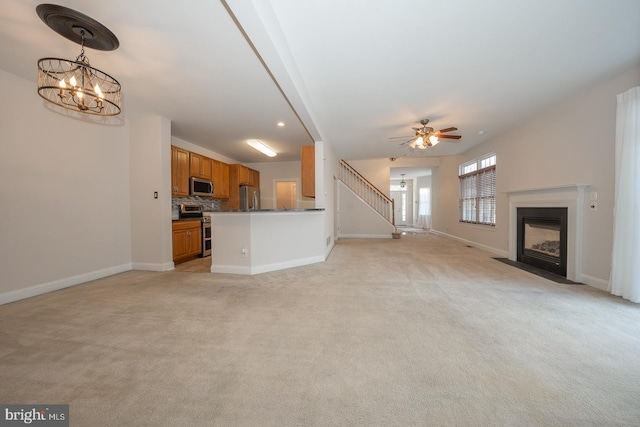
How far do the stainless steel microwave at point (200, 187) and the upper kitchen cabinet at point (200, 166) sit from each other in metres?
0.12

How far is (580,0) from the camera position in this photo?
1.84 meters

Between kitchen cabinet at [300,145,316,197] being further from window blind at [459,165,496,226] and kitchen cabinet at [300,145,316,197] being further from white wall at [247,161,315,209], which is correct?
window blind at [459,165,496,226]

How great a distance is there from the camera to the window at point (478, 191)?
18.6ft

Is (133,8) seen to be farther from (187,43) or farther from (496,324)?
(496,324)

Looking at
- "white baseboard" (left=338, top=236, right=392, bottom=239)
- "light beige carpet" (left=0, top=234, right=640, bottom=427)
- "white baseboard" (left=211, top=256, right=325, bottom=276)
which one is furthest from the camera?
"white baseboard" (left=338, top=236, right=392, bottom=239)

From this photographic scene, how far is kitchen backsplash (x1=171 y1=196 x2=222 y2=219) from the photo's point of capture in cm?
506

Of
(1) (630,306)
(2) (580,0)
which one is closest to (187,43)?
(2) (580,0)

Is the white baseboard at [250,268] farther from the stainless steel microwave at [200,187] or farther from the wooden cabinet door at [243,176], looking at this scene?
the wooden cabinet door at [243,176]

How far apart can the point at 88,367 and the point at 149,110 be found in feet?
12.3

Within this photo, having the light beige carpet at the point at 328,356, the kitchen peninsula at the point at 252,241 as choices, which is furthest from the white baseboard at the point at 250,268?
the light beige carpet at the point at 328,356

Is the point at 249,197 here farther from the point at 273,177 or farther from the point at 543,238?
the point at 543,238

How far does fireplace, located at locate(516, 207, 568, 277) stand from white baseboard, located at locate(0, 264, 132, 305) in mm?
7329

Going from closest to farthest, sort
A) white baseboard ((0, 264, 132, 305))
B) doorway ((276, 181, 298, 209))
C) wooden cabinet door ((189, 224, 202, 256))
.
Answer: white baseboard ((0, 264, 132, 305)) < wooden cabinet door ((189, 224, 202, 256)) < doorway ((276, 181, 298, 209))

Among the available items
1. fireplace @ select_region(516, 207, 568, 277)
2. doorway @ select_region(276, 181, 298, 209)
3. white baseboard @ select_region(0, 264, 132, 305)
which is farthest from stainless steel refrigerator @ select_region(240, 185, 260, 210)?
fireplace @ select_region(516, 207, 568, 277)
